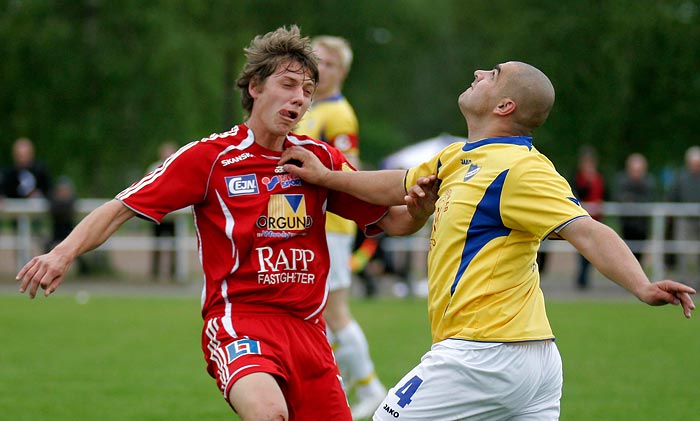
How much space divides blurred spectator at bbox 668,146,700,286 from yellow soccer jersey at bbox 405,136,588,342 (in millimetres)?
12899

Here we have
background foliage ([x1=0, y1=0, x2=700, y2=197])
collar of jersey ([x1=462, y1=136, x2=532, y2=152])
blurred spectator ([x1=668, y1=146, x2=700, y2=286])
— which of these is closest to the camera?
collar of jersey ([x1=462, y1=136, x2=532, y2=152])

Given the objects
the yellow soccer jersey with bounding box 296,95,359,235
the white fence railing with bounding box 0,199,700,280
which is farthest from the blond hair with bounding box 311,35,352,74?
the white fence railing with bounding box 0,199,700,280

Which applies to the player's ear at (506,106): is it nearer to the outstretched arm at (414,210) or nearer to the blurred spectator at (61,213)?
the outstretched arm at (414,210)

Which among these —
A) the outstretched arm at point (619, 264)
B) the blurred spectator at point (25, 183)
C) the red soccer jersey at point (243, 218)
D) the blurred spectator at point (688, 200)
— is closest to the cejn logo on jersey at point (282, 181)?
the red soccer jersey at point (243, 218)

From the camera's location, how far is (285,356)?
432cm

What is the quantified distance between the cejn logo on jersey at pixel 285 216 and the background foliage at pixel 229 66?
657 inches

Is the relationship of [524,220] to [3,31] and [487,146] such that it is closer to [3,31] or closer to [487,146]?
[487,146]

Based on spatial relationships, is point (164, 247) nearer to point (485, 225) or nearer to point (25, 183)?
point (25, 183)

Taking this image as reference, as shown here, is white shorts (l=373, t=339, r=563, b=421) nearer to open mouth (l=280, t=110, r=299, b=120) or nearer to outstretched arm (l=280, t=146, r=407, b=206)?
outstretched arm (l=280, t=146, r=407, b=206)

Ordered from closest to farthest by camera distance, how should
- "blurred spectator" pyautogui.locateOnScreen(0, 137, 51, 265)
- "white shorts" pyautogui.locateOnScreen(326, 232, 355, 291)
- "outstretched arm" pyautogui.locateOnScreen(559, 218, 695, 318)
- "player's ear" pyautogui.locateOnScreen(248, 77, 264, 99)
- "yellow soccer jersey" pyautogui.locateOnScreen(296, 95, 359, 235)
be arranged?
1. "outstretched arm" pyautogui.locateOnScreen(559, 218, 695, 318)
2. "player's ear" pyautogui.locateOnScreen(248, 77, 264, 99)
3. "white shorts" pyautogui.locateOnScreen(326, 232, 355, 291)
4. "yellow soccer jersey" pyautogui.locateOnScreen(296, 95, 359, 235)
5. "blurred spectator" pyautogui.locateOnScreen(0, 137, 51, 265)

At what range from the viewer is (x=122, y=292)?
16250mm

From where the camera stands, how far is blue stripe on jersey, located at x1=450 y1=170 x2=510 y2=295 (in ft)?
13.1

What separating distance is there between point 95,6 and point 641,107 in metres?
14.2

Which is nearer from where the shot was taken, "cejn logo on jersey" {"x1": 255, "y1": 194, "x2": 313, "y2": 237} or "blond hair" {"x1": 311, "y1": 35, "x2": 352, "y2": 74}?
"cejn logo on jersey" {"x1": 255, "y1": 194, "x2": 313, "y2": 237}
